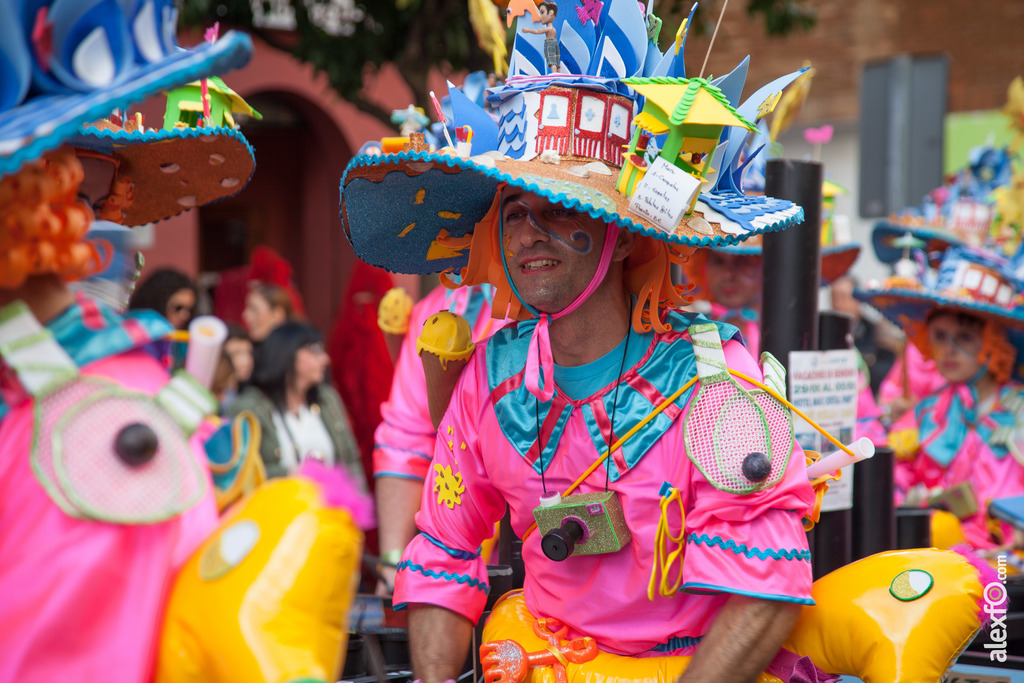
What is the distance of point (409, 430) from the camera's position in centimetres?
411

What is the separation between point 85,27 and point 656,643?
65.7 inches

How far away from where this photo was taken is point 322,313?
11.6 meters

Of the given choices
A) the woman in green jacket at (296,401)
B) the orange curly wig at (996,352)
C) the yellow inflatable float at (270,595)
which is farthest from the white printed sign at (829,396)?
the woman in green jacket at (296,401)

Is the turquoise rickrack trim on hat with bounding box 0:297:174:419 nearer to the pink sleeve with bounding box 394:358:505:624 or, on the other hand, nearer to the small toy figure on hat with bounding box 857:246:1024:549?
the pink sleeve with bounding box 394:358:505:624

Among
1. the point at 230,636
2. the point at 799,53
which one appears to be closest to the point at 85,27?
the point at 230,636

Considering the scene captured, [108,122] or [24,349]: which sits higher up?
[108,122]

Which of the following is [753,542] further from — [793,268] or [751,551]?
[793,268]

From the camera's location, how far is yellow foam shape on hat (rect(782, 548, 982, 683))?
2336 mm

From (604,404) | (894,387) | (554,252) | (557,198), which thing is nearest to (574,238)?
(554,252)

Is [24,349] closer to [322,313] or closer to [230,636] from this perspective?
[230,636]

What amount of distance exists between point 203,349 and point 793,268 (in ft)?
7.49

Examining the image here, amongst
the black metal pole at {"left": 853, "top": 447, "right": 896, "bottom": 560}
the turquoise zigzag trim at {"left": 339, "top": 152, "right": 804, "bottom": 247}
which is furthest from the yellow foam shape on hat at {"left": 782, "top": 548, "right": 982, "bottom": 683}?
the black metal pole at {"left": 853, "top": 447, "right": 896, "bottom": 560}

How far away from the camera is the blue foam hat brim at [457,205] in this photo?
2295 mm

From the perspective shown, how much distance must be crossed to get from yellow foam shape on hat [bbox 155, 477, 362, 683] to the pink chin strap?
0.83 meters
